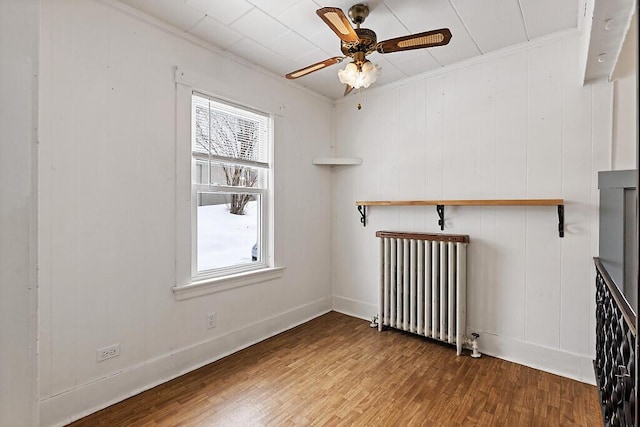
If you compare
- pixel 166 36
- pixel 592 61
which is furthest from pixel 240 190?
pixel 592 61

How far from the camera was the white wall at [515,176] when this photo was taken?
2275mm

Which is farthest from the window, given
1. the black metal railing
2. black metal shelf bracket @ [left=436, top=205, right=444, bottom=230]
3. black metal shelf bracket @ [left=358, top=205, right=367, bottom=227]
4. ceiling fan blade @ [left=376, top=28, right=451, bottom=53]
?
the black metal railing

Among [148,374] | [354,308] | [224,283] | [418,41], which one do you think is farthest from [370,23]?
[148,374]

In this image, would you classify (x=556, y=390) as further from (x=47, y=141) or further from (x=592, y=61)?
(x=47, y=141)

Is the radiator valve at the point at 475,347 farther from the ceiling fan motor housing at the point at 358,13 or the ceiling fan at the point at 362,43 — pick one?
the ceiling fan motor housing at the point at 358,13

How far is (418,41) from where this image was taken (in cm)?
176

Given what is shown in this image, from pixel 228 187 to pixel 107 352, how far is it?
1.43 meters

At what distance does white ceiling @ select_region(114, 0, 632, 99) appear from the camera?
2.02m

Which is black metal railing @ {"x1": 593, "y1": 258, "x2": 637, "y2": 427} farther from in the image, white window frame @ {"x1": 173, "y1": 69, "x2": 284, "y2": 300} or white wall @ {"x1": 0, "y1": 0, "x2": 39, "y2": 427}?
white window frame @ {"x1": 173, "y1": 69, "x2": 284, "y2": 300}

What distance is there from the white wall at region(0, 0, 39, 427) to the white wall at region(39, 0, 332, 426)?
4.08 ft

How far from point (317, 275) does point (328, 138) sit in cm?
160

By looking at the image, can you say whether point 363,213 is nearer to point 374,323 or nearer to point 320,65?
point 374,323

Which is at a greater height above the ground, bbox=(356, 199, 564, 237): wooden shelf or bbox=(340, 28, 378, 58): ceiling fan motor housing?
bbox=(340, 28, 378, 58): ceiling fan motor housing

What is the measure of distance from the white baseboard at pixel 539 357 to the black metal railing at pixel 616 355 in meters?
0.23
